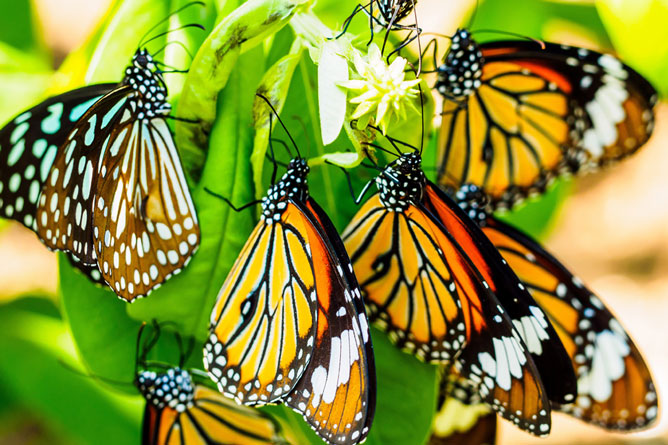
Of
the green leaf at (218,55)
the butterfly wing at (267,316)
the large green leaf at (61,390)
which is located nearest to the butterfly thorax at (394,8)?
the green leaf at (218,55)

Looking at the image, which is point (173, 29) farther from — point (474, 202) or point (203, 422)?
point (203, 422)

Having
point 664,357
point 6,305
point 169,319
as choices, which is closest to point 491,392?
point 169,319

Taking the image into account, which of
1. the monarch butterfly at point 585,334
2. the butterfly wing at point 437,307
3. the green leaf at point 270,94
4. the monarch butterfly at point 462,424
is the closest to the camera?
the green leaf at point 270,94

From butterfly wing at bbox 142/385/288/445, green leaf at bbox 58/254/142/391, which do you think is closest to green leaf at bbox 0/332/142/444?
butterfly wing at bbox 142/385/288/445

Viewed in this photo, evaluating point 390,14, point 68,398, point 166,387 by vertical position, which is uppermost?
point 390,14

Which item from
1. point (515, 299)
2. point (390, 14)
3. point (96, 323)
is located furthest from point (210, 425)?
point (390, 14)

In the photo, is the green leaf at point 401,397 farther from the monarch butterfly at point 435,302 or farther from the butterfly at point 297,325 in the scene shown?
the butterfly at point 297,325

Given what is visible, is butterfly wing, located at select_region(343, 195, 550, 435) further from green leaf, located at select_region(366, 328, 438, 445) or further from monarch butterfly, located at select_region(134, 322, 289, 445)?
monarch butterfly, located at select_region(134, 322, 289, 445)
